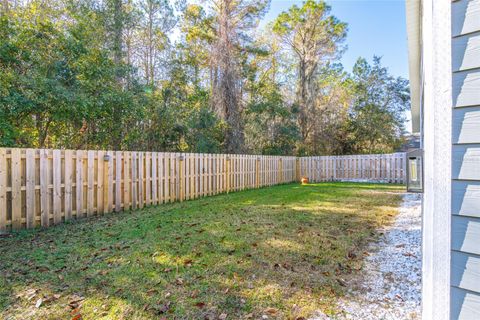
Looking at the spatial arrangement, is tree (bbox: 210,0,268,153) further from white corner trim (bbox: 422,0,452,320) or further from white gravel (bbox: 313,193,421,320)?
white corner trim (bbox: 422,0,452,320)

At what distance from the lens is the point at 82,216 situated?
5.07m

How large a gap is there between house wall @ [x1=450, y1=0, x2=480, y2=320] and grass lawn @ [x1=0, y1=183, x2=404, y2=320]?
1.18 metres

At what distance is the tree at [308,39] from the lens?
17.7 meters

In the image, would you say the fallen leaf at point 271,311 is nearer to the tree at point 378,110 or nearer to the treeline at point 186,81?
the treeline at point 186,81

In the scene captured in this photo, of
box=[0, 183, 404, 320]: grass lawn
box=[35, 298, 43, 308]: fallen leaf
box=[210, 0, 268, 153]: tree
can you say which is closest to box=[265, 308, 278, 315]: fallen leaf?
box=[0, 183, 404, 320]: grass lawn

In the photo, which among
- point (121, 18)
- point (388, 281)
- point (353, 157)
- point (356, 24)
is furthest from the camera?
point (356, 24)

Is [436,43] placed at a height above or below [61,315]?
above

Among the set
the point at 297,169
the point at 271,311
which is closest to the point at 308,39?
the point at 297,169

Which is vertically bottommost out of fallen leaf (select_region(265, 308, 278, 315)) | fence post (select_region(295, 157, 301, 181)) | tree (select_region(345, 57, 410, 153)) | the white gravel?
the white gravel

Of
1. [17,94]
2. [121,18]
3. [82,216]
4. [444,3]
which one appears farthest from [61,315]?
[121,18]

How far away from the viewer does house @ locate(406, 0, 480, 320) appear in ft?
3.59

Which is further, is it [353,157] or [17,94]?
[353,157]

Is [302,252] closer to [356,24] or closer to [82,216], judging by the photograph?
[82,216]

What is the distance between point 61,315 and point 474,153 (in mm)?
2688
